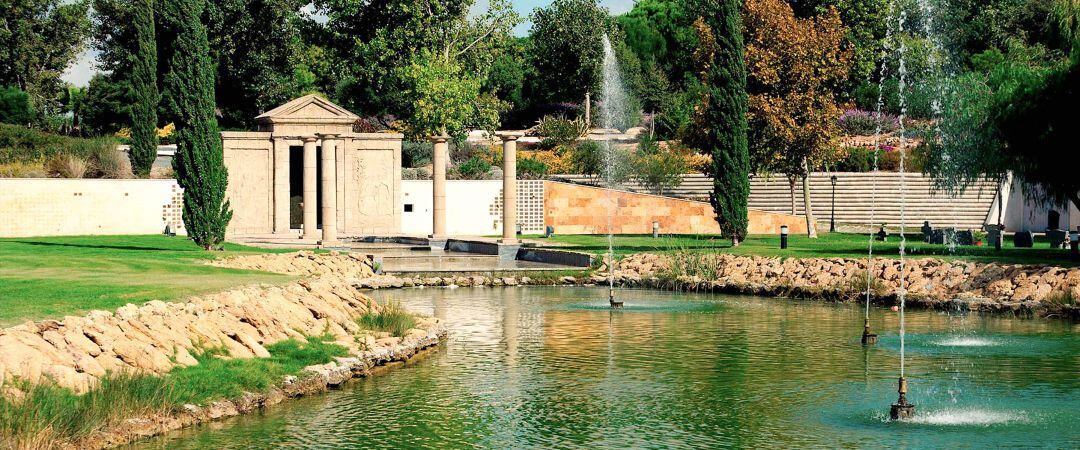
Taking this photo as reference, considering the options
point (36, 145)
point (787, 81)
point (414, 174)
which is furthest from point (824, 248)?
point (36, 145)

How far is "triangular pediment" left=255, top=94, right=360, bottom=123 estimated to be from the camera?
55281 mm

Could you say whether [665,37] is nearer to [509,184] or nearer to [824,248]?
[509,184]

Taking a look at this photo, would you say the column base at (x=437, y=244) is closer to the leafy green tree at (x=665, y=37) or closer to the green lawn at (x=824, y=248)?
the green lawn at (x=824, y=248)

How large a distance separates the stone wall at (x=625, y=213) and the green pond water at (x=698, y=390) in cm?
3033

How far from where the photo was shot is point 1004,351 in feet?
77.1

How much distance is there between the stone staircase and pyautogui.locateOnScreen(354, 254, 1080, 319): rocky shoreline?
21914mm

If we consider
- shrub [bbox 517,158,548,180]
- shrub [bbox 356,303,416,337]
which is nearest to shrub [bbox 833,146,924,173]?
shrub [bbox 517,158,548,180]

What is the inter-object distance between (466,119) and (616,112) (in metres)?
26.1

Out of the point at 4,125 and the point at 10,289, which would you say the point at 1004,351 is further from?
the point at 4,125

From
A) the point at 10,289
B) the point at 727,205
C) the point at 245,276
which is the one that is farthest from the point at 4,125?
the point at 10,289

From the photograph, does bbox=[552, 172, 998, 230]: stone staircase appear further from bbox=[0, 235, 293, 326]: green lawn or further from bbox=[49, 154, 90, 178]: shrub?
bbox=[0, 235, 293, 326]: green lawn

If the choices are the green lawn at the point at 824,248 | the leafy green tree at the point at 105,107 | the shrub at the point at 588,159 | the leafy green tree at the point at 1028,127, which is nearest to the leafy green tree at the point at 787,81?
the green lawn at the point at 824,248

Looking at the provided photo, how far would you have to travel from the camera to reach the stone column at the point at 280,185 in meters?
55.4

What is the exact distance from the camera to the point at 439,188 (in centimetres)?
5412
